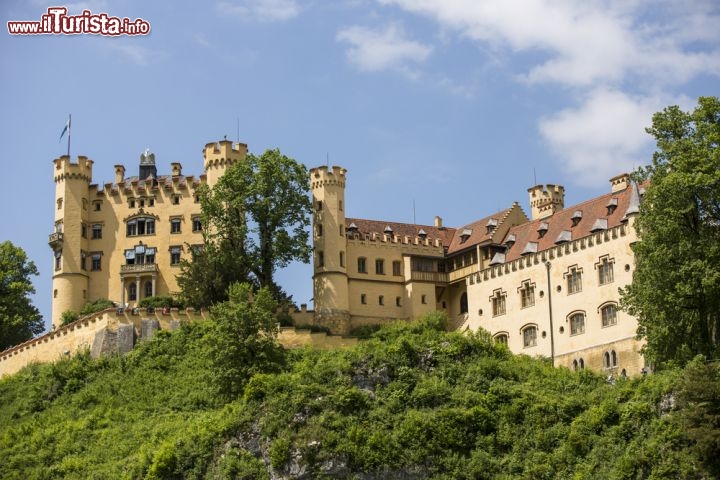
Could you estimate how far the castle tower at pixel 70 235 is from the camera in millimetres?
95250

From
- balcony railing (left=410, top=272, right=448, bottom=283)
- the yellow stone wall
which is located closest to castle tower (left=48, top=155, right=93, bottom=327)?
balcony railing (left=410, top=272, right=448, bottom=283)

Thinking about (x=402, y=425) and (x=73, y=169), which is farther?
(x=73, y=169)

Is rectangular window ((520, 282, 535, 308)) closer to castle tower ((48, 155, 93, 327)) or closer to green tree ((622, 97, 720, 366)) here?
green tree ((622, 97, 720, 366))

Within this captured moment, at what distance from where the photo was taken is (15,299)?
9594 centimetres

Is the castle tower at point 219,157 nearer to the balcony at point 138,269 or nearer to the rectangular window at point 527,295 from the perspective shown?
the balcony at point 138,269

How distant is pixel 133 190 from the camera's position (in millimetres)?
98562

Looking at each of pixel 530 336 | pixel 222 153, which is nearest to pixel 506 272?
pixel 530 336

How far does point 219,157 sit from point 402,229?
14.0 metres

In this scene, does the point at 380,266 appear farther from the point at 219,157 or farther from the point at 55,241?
the point at 55,241

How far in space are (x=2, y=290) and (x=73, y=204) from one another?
7511 millimetres

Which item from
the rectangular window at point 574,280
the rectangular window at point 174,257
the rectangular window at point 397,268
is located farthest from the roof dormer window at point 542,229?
the rectangular window at point 174,257

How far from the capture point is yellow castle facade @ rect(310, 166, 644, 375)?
82.6m

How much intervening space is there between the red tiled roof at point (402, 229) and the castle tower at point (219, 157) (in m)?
8.78

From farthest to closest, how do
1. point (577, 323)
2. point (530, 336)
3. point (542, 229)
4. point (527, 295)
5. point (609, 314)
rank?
point (542, 229) < point (527, 295) < point (530, 336) < point (577, 323) < point (609, 314)
